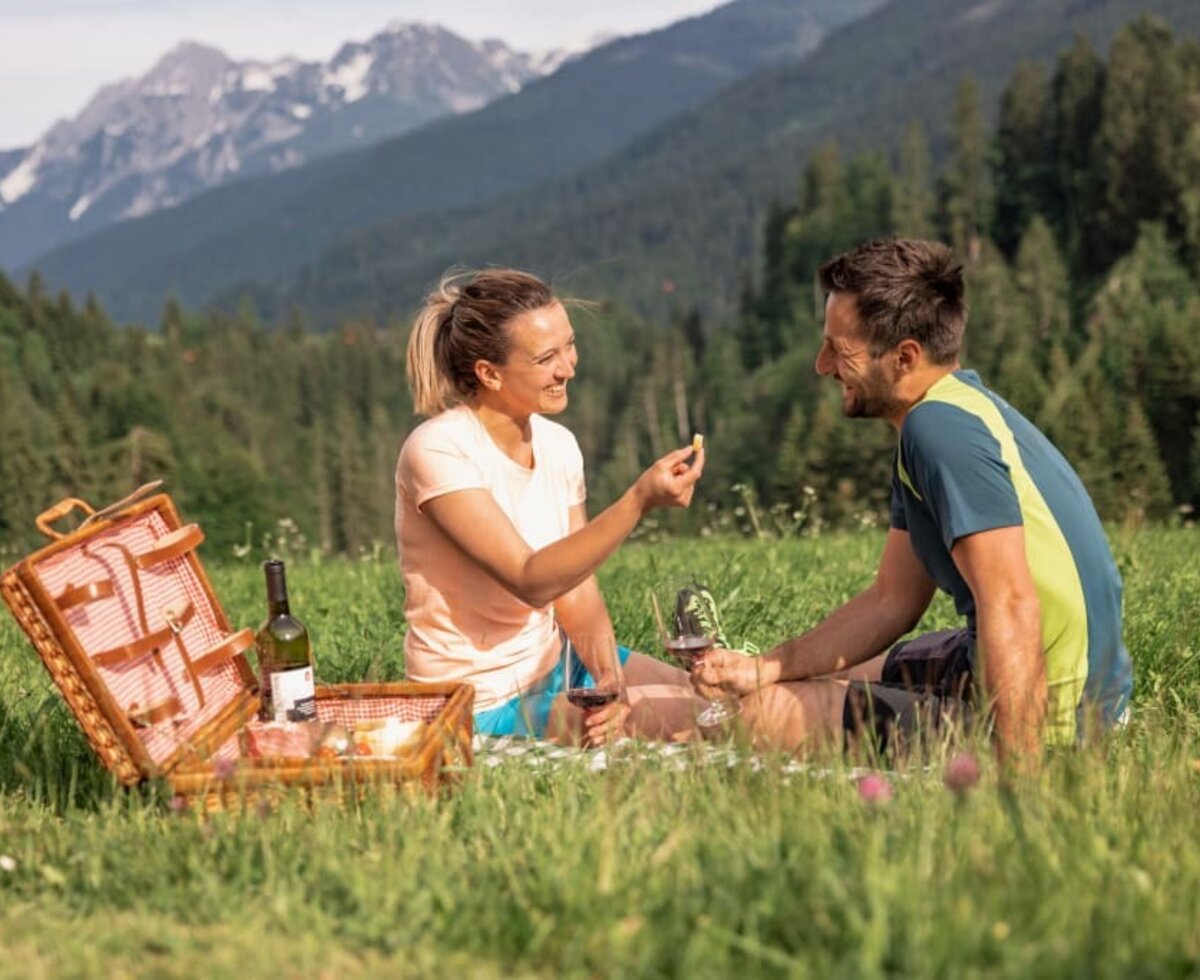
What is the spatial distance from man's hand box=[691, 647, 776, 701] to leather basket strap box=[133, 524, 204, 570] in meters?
1.84

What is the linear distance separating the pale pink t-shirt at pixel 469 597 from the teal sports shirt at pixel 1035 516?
5.51 ft

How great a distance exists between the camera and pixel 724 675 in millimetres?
5574

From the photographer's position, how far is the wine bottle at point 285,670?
5461 millimetres

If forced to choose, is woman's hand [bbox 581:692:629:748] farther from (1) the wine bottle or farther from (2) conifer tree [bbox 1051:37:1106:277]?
(2) conifer tree [bbox 1051:37:1106:277]

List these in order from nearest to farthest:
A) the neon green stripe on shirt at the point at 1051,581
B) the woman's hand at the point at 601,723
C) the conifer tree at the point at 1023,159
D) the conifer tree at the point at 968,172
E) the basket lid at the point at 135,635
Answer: the basket lid at the point at 135,635, the neon green stripe on shirt at the point at 1051,581, the woman's hand at the point at 601,723, the conifer tree at the point at 1023,159, the conifer tree at the point at 968,172

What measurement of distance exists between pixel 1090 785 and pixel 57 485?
97460mm

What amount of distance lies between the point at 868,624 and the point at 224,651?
242cm

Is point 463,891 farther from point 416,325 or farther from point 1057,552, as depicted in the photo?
point 416,325

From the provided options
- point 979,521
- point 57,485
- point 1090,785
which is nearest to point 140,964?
point 1090,785

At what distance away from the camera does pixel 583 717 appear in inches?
233

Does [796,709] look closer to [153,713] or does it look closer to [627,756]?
[627,756]

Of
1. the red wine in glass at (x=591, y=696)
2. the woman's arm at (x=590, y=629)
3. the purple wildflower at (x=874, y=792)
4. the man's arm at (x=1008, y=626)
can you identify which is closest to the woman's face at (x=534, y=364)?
the woman's arm at (x=590, y=629)

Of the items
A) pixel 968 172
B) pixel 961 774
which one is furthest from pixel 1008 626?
pixel 968 172

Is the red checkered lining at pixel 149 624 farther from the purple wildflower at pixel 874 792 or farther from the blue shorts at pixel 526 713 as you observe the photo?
the purple wildflower at pixel 874 792
